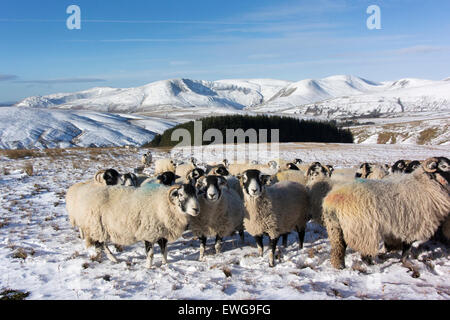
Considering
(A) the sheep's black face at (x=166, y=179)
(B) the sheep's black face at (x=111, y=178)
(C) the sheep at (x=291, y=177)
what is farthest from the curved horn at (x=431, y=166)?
(B) the sheep's black face at (x=111, y=178)

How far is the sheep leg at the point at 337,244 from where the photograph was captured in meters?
6.17

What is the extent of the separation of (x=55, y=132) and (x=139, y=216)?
432ft

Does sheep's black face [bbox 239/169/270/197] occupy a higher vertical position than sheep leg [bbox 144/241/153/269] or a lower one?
higher

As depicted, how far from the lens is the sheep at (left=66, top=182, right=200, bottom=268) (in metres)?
6.88

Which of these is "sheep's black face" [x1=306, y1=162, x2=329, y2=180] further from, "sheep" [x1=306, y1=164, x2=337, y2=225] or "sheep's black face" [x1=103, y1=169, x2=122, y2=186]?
"sheep's black face" [x1=103, y1=169, x2=122, y2=186]

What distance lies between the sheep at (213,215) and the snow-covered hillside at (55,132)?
111124 mm

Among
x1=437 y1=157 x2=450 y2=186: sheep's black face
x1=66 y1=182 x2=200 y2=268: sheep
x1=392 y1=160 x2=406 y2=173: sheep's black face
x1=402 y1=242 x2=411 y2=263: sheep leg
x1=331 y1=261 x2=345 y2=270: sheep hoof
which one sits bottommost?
x1=331 y1=261 x2=345 y2=270: sheep hoof

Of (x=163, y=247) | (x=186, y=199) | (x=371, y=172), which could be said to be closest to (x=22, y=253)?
(x=163, y=247)

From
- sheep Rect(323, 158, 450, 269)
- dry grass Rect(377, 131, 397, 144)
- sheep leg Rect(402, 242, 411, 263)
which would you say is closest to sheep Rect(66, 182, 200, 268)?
sheep Rect(323, 158, 450, 269)

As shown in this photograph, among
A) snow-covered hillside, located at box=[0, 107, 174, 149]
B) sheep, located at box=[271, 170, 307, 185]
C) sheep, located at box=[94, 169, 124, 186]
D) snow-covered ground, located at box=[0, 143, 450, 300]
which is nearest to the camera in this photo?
snow-covered ground, located at box=[0, 143, 450, 300]

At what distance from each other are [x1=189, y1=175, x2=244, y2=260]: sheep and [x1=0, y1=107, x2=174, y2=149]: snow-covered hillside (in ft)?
365

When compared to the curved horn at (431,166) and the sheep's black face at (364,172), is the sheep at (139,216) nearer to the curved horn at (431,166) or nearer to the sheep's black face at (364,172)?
the curved horn at (431,166)

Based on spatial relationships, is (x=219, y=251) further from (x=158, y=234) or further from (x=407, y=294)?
(x=407, y=294)

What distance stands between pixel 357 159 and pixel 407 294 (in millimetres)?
30071
